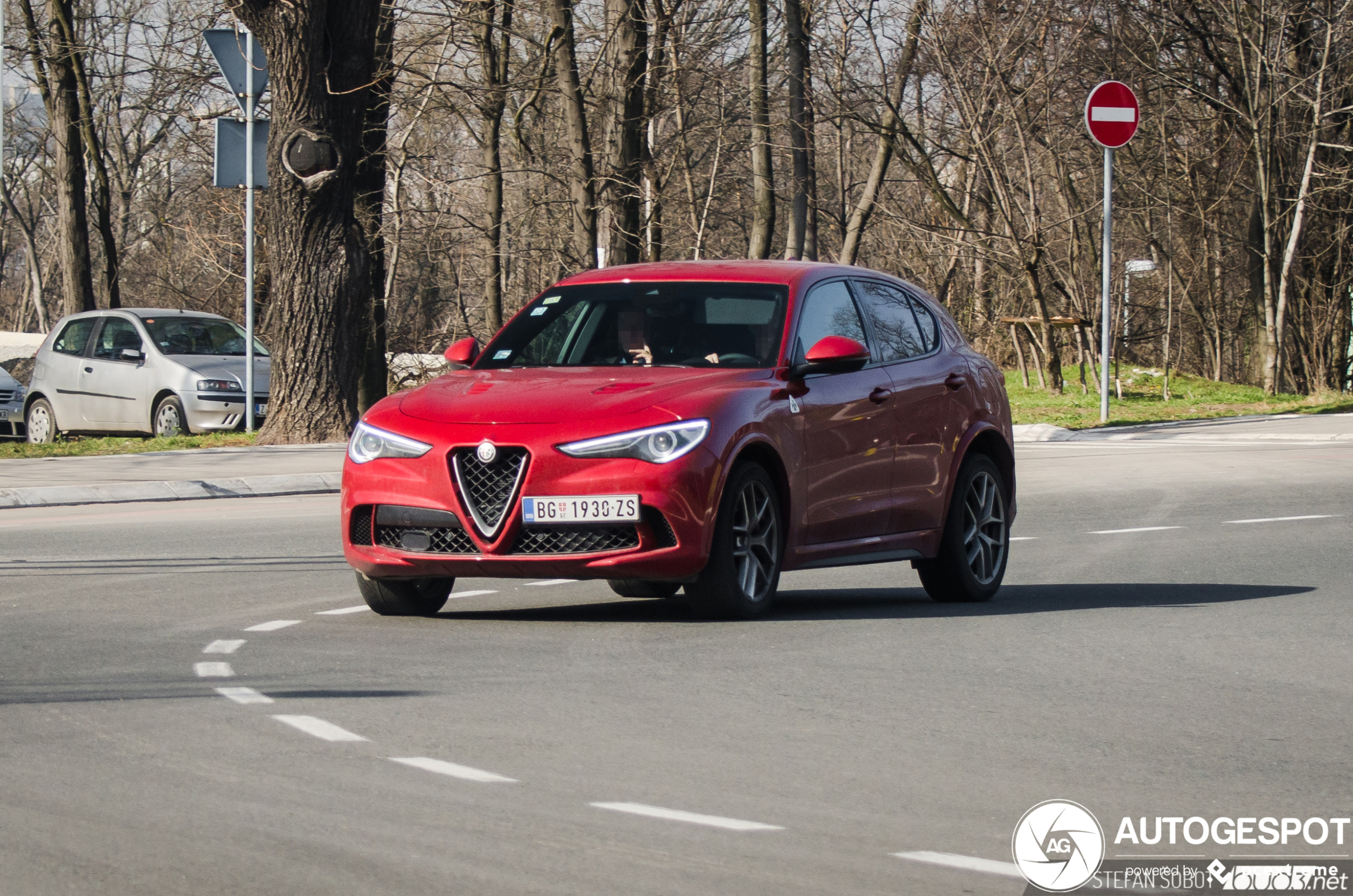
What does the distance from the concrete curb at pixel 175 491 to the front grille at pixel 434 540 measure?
23.4ft

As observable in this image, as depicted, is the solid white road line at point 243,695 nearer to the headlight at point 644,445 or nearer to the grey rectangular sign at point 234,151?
the headlight at point 644,445

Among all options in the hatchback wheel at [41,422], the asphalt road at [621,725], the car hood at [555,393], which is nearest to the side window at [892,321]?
the car hood at [555,393]

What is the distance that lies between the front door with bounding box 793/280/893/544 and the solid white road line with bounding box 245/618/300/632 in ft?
8.08

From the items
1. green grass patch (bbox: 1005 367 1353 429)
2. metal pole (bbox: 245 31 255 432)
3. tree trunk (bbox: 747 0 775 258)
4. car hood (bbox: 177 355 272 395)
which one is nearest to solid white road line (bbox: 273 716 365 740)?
metal pole (bbox: 245 31 255 432)

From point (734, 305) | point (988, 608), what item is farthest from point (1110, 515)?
point (734, 305)

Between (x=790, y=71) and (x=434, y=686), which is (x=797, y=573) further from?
(x=790, y=71)

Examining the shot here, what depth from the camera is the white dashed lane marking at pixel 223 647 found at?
8.12m

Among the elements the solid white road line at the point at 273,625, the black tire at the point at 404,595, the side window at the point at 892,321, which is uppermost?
the side window at the point at 892,321

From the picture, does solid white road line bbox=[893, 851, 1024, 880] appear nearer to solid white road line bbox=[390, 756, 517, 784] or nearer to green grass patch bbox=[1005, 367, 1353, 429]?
solid white road line bbox=[390, 756, 517, 784]

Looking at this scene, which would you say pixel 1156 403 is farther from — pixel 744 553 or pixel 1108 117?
pixel 744 553

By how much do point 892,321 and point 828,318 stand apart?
2.06 feet

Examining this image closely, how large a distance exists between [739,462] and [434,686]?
Answer: 2.16 metres

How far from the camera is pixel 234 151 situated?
21.6 m

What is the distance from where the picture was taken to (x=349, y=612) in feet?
31.2
